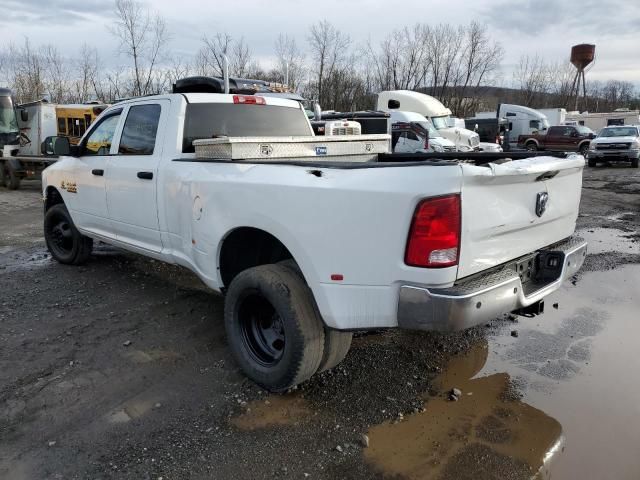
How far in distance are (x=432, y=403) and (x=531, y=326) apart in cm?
174

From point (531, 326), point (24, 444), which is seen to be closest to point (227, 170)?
point (24, 444)

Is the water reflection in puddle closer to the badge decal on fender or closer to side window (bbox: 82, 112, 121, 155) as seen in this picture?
the badge decal on fender

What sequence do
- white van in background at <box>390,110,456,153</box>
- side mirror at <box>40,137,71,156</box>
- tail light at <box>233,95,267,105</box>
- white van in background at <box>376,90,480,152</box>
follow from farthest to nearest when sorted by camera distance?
white van in background at <box>376,90,480,152</box> → white van in background at <box>390,110,456,153</box> → side mirror at <box>40,137,71,156</box> → tail light at <box>233,95,267,105</box>

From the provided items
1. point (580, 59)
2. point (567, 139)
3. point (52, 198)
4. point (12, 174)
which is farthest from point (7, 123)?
point (580, 59)

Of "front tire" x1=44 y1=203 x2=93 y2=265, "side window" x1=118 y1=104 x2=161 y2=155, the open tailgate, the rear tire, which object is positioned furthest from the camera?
"front tire" x1=44 y1=203 x2=93 y2=265

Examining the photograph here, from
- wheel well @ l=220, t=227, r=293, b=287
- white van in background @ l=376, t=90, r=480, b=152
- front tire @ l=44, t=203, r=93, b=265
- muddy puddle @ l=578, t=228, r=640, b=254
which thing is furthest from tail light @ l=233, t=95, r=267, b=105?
white van in background @ l=376, t=90, r=480, b=152

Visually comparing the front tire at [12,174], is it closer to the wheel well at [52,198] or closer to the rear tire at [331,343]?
the wheel well at [52,198]

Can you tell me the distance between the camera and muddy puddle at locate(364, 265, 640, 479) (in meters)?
2.74

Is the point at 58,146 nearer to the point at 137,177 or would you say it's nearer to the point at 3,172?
the point at 137,177

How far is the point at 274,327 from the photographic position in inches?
140

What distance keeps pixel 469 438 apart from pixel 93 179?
4.31m

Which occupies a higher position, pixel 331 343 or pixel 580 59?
pixel 580 59

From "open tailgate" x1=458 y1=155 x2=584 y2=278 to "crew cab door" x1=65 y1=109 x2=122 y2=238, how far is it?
12.3ft

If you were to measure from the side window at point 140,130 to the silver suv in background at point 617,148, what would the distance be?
74.7 feet
